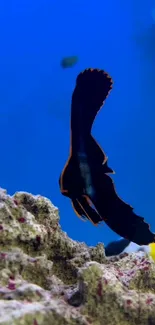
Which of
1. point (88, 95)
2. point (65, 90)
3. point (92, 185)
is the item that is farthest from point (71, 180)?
point (65, 90)

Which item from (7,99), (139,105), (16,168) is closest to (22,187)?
(16,168)

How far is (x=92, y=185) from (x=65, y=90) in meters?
6.08

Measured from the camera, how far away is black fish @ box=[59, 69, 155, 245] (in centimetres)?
104

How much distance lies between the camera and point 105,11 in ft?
22.6

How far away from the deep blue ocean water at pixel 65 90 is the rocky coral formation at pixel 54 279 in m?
5.48

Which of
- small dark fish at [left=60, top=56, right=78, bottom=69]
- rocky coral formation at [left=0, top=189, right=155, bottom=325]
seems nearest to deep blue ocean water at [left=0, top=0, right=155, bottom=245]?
small dark fish at [left=60, top=56, right=78, bottom=69]

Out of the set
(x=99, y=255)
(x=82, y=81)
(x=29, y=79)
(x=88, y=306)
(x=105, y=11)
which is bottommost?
(x=88, y=306)

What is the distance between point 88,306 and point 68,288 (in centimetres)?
18

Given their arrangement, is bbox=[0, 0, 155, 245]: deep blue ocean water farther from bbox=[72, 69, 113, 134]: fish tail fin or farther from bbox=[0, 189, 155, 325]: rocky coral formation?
bbox=[72, 69, 113, 134]: fish tail fin

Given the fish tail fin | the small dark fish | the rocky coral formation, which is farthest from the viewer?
the small dark fish

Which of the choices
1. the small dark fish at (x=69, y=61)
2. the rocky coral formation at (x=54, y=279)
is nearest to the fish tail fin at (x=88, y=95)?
the rocky coral formation at (x=54, y=279)

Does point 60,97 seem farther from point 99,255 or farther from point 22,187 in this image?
point 99,255

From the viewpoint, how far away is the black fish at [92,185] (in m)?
1.04

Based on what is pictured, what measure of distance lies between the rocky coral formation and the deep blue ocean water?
5.48m
